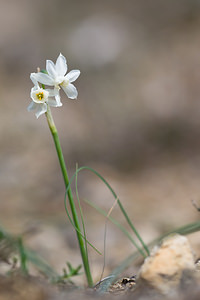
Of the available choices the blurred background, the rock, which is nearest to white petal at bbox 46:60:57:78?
the rock

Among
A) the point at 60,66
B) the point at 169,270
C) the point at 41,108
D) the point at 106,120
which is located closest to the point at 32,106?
the point at 41,108

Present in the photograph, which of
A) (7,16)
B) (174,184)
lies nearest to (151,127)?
(174,184)

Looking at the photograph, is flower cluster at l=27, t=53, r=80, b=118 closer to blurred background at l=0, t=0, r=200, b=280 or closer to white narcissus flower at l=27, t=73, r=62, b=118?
white narcissus flower at l=27, t=73, r=62, b=118

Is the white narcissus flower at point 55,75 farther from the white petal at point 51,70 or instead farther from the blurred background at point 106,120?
the blurred background at point 106,120

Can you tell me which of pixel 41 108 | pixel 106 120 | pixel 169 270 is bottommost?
pixel 169 270

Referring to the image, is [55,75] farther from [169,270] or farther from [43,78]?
[169,270]

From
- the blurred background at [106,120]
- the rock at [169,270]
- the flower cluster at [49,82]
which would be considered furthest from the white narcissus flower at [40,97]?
the blurred background at [106,120]

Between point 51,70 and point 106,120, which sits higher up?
point 106,120
